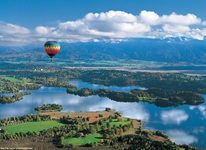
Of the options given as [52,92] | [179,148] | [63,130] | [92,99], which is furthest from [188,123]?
[52,92]

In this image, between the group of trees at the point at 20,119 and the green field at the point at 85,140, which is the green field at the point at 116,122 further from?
the group of trees at the point at 20,119

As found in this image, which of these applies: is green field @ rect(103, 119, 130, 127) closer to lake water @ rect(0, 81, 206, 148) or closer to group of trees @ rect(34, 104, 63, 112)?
lake water @ rect(0, 81, 206, 148)

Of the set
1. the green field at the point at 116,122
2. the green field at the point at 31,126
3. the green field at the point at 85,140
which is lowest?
the green field at the point at 85,140

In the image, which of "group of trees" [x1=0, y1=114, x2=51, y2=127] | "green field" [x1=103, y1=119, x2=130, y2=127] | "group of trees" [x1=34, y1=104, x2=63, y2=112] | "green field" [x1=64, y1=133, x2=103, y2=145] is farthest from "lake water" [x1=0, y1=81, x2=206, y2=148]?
"green field" [x1=64, y1=133, x2=103, y2=145]

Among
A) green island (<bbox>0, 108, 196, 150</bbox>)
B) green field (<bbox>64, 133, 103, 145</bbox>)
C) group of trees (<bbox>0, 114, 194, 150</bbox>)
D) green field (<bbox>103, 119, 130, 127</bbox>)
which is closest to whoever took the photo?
group of trees (<bbox>0, 114, 194, 150</bbox>)

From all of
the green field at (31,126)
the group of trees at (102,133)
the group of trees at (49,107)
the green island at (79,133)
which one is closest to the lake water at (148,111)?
the group of trees at (49,107)

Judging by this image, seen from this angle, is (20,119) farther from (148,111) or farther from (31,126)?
(148,111)

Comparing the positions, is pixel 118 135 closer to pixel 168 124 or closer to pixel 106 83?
pixel 168 124
